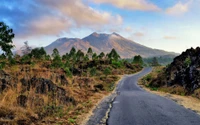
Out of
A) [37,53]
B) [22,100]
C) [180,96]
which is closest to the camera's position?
[22,100]

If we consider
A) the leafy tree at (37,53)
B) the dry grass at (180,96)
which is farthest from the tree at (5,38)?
the leafy tree at (37,53)

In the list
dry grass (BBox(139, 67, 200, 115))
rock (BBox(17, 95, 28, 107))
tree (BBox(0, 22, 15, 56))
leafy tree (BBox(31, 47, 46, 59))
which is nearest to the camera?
rock (BBox(17, 95, 28, 107))

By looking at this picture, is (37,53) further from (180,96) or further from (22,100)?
(22,100)

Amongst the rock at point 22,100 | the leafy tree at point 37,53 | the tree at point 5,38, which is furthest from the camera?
the leafy tree at point 37,53

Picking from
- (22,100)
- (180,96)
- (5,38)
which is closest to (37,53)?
(5,38)

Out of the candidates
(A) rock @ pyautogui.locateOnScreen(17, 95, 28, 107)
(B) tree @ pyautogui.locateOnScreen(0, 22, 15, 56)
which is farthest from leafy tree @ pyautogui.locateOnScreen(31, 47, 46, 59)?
(A) rock @ pyautogui.locateOnScreen(17, 95, 28, 107)

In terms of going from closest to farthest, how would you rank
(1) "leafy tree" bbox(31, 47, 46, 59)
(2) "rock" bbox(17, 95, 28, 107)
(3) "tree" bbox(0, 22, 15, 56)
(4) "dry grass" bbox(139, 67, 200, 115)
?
(2) "rock" bbox(17, 95, 28, 107), (4) "dry grass" bbox(139, 67, 200, 115), (3) "tree" bbox(0, 22, 15, 56), (1) "leafy tree" bbox(31, 47, 46, 59)

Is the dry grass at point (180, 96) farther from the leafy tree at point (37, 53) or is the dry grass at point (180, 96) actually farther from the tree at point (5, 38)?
the leafy tree at point (37, 53)

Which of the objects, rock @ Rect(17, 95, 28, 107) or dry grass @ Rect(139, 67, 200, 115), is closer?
rock @ Rect(17, 95, 28, 107)

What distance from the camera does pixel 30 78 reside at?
464 inches

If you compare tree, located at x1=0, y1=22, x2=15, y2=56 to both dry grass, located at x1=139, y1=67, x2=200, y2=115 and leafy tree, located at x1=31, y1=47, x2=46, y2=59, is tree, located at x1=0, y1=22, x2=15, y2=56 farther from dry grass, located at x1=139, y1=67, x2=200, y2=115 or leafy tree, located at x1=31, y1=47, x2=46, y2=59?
leafy tree, located at x1=31, y1=47, x2=46, y2=59

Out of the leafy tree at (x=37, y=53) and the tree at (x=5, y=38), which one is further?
the leafy tree at (x=37, y=53)

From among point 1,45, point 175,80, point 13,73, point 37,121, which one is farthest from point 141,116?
point 1,45

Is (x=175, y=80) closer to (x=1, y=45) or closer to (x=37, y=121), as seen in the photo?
(x=37, y=121)
